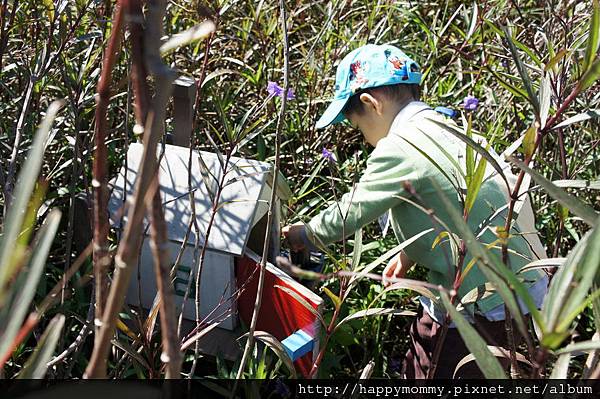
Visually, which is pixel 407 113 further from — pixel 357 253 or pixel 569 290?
pixel 569 290

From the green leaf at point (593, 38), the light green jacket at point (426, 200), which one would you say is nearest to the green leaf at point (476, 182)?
the green leaf at point (593, 38)

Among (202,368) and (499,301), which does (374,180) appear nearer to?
(499,301)

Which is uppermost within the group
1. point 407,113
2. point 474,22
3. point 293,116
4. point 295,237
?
point 474,22

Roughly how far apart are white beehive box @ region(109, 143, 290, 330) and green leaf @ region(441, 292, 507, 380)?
1051 millimetres

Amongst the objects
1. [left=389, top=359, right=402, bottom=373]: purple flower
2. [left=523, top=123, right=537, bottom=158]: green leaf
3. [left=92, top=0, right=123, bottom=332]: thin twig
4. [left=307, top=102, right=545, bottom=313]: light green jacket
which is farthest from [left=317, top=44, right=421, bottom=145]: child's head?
[left=92, top=0, right=123, bottom=332]: thin twig

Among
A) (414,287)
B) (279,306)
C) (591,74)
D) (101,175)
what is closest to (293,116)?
(279,306)

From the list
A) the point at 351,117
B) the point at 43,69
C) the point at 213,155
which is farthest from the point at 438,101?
the point at 43,69

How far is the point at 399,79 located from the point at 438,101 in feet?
2.60

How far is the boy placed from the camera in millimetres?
1767

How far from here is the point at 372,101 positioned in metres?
2.09

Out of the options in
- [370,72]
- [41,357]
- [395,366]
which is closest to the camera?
[41,357]

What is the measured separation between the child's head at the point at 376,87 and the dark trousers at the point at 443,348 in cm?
58

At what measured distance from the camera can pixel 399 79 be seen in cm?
207

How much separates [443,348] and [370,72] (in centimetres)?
80
